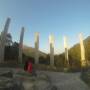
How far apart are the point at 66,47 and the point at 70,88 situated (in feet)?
50.8

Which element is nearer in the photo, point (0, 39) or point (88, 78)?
point (88, 78)

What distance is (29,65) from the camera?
65.9 ft

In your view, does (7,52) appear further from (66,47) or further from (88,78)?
(88,78)

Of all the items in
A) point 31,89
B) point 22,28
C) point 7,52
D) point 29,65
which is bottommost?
point 31,89

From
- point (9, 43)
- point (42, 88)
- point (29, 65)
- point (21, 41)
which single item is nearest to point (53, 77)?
point (29, 65)

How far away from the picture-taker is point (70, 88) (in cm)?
1722

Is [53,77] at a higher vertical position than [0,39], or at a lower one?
lower

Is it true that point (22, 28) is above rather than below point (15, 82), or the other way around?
above

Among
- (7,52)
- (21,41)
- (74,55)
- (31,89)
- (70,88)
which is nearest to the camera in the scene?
(31,89)

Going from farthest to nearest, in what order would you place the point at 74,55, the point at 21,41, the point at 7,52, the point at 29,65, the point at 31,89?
1. the point at 74,55
2. the point at 7,52
3. the point at 21,41
4. the point at 29,65
5. the point at 31,89

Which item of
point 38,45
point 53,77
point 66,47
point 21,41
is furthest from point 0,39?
point 53,77

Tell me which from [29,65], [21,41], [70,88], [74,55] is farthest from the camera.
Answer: [74,55]

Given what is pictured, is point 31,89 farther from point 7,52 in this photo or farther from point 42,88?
point 7,52

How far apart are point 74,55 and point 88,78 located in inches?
520
